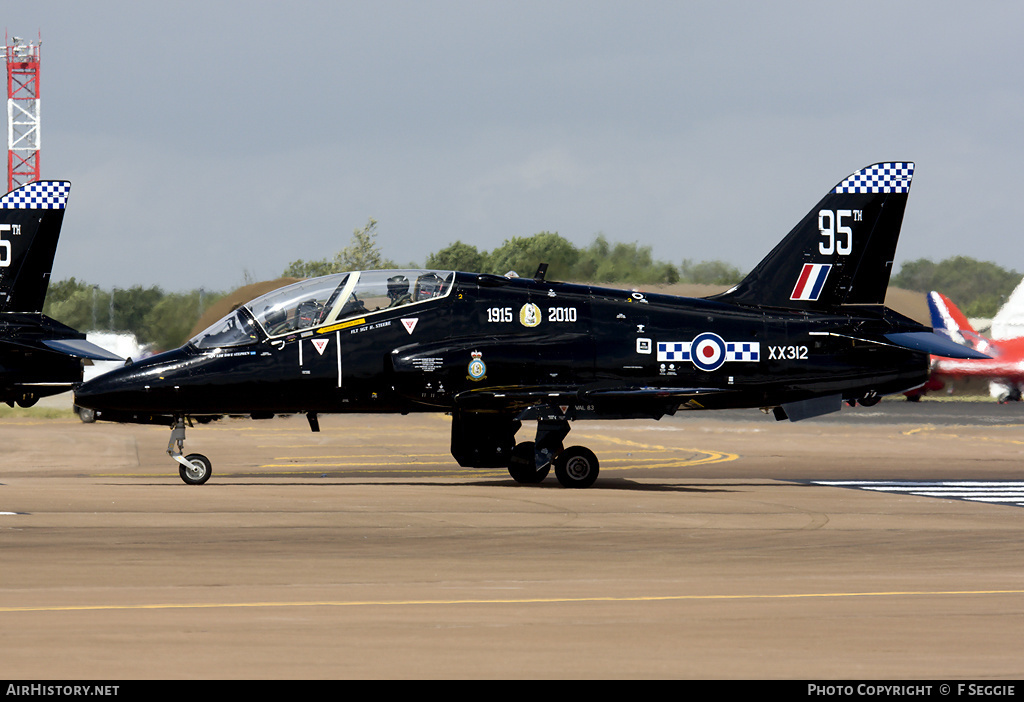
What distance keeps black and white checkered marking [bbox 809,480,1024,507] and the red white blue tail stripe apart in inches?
133

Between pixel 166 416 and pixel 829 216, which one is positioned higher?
pixel 829 216

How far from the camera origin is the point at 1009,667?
7.77 meters

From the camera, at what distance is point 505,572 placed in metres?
11.8

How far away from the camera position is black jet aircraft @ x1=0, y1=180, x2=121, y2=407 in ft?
76.6

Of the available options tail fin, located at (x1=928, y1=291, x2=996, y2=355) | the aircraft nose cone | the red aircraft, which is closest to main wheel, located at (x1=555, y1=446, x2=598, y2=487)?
the aircraft nose cone

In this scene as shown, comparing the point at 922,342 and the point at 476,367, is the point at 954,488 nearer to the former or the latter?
the point at 922,342

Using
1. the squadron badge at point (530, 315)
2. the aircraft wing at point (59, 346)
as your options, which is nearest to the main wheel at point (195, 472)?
the aircraft wing at point (59, 346)

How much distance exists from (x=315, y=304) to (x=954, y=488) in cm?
1147

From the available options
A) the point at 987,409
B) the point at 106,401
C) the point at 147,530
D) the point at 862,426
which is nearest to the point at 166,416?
the point at 106,401

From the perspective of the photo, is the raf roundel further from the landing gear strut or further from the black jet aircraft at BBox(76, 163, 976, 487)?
the landing gear strut

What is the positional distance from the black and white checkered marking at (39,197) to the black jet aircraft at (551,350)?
18.9 feet

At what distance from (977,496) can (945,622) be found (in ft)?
36.9
